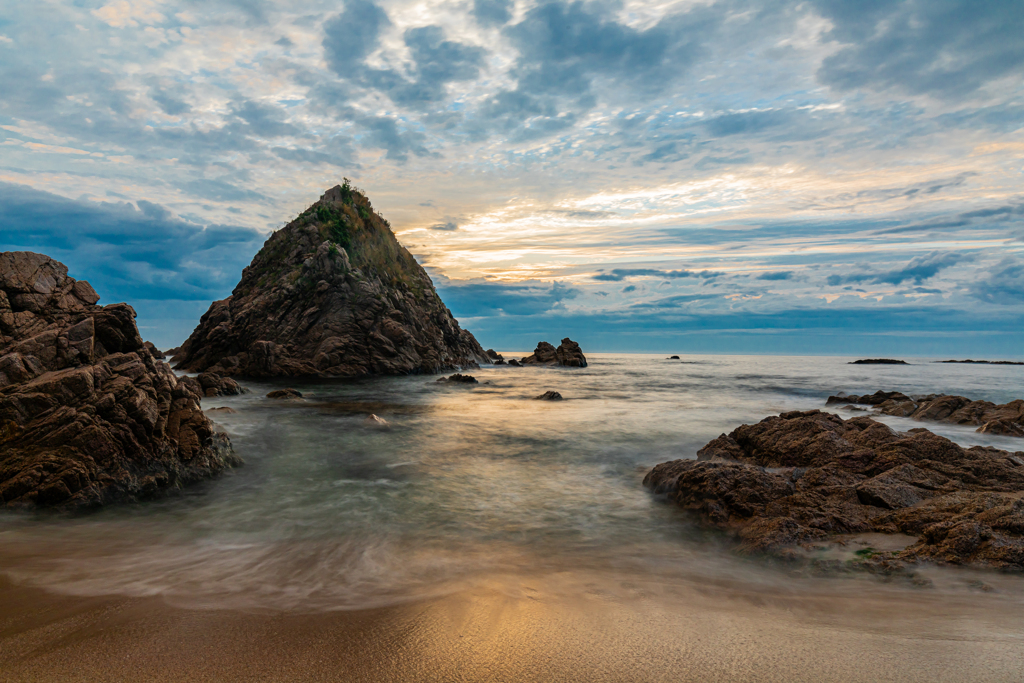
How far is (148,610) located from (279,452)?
8.86 meters

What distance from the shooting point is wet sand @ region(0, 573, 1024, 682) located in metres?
3.48

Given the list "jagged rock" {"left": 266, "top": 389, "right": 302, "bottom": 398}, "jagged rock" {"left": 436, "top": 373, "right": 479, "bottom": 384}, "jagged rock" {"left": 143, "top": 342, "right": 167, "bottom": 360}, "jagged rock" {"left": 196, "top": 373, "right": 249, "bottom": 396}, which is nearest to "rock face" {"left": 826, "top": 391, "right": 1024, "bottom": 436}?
"jagged rock" {"left": 143, "top": 342, "right": 167, "bottom": 360}

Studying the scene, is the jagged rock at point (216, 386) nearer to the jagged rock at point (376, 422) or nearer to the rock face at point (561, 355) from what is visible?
the jagged rock at point (376, 422)

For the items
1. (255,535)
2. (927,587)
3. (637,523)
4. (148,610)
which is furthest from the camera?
(637,523)

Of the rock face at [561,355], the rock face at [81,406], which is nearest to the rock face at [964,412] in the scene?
the rock face at [81,406]

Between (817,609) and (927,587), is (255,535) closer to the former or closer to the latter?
(817,609)

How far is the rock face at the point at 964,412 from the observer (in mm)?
14898

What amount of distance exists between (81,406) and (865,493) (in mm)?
12791

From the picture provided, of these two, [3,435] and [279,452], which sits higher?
[3,435]

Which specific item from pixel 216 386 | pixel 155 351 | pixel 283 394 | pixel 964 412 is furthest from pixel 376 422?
pixel 964 412

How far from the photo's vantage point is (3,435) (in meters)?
7.42

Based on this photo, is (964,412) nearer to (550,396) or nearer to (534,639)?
(550,396)

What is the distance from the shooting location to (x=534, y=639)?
399 cm

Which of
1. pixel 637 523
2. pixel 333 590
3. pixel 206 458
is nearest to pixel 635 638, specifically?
pixel 333 590
